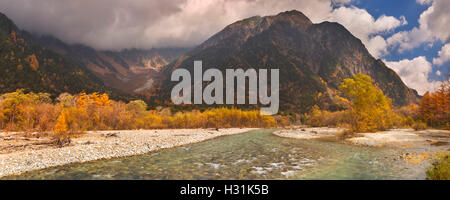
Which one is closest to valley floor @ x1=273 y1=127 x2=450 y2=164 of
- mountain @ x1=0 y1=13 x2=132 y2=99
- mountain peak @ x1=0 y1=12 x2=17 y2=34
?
mountain @ x1=0 y1=13 x2=132 y2=99

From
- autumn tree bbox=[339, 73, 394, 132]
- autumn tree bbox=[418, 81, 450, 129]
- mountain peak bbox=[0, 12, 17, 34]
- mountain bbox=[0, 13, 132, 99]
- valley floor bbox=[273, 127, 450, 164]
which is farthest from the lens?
mountain peak bbox=[0, 12, 17, 34]

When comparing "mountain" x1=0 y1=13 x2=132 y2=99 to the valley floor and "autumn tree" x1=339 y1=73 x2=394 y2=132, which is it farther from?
the valley floor

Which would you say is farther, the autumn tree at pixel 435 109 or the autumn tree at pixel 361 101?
the autumn tree at pixel 435 109

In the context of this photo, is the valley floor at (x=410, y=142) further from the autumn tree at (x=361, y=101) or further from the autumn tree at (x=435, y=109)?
the autumn tree at (x=435, y=109)

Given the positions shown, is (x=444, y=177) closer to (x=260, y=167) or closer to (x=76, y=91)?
(x=260, y=167)

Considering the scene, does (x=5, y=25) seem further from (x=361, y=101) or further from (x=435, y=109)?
(x=435, y=109)

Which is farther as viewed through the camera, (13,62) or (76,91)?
(76,91)

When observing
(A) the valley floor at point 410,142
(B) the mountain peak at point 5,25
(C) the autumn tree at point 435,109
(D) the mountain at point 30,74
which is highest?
(B) the mountain peak at point 5,25

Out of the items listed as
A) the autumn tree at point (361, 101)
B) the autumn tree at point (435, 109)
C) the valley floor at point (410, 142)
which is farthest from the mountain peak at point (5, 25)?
the autumn tree at point (435, 109)

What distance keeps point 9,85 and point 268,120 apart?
471 feet

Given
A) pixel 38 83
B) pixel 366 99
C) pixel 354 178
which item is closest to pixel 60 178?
pixel 354 178

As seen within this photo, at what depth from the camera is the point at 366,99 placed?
129 feet

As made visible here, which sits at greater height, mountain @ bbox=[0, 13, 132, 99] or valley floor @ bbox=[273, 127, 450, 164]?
mountain @ bbox=[0, 13, 132, 99]

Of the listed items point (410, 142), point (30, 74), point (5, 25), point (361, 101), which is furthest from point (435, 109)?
point (5, 25)
